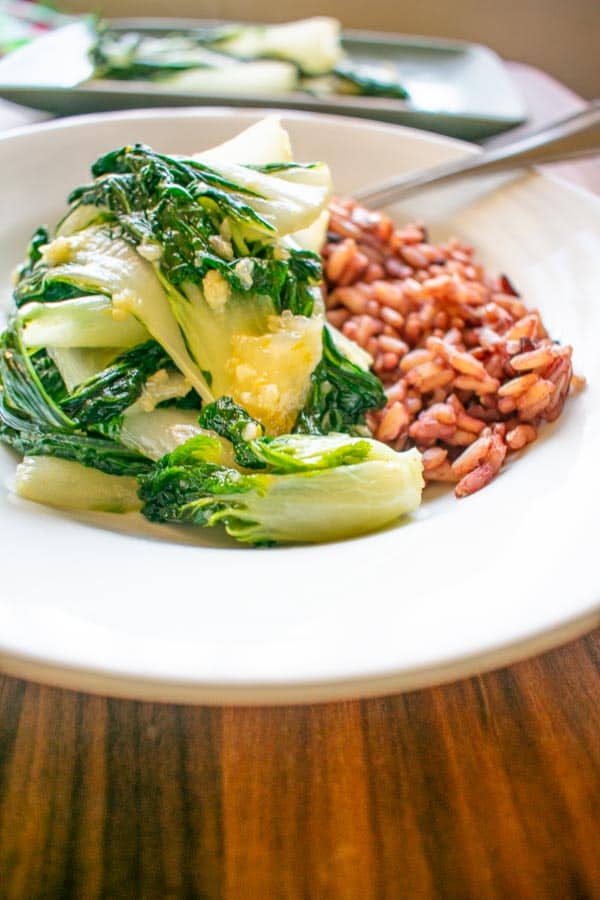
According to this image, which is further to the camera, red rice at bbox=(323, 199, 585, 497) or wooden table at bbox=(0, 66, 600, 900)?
red rice at bbox=(323, 199, 585, 497)

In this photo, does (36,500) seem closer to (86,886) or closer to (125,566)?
(125,566)

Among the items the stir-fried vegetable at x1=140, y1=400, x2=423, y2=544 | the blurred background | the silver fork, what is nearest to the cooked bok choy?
the stir-fried vegetable at x1=140, y1=400, x2=423, y2=544

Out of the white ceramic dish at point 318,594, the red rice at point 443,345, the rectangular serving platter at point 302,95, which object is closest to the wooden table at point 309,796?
the white ceramic dish at point 318,594

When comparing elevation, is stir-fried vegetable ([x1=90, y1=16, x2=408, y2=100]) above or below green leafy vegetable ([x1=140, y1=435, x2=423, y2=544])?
above

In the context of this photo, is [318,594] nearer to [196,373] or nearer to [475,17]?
[196,373]

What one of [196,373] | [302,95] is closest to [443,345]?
[196,373]

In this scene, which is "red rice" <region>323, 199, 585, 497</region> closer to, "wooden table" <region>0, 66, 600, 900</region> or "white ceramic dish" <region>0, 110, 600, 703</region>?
"white ceramic dish" <region>0, 110, 600, 703</region>

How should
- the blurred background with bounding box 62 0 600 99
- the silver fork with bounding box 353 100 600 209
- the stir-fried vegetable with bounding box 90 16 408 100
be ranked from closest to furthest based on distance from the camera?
1. the silver fork with bounding box 353 100 600 209
2. the stir-fried vegetable with bounding box 90 16 408 100
3. the blurred background with bounding box 62 0 600 99

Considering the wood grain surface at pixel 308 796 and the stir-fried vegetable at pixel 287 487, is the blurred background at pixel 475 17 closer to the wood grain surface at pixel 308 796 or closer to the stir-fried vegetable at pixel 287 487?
the stir-fried vegetable at pixel 287 487
